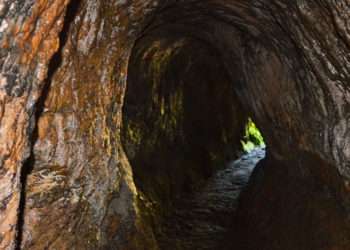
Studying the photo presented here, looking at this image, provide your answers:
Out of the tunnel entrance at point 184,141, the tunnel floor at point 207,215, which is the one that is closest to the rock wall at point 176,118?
the tunnel entrance at point 184,141

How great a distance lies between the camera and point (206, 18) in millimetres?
6707

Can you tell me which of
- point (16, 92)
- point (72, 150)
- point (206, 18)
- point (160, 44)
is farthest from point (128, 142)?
point (16, 92)

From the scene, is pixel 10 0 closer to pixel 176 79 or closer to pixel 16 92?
pixel 16 92

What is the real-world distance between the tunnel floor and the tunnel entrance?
16 mm

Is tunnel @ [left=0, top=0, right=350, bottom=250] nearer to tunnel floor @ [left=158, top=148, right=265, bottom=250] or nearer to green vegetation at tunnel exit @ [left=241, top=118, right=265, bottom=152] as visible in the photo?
tunnel floor @ [left=158, top=148, right=265, bottom=250]

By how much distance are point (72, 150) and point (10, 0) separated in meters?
2.04

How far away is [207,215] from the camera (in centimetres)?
844

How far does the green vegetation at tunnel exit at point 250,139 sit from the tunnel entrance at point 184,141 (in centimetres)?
10

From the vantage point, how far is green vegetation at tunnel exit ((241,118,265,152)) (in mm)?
12836

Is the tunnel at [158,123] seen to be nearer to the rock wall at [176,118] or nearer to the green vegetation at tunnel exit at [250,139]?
the rock wall at [176,118]

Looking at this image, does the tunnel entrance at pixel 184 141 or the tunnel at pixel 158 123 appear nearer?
the tunnel at pixel 158 123

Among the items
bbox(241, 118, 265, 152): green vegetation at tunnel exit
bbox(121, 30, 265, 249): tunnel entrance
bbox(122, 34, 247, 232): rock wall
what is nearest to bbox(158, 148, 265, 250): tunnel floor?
bbox(121, 30, 265, 249): tunnel entrance

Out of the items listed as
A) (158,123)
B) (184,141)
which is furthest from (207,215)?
(184,141)

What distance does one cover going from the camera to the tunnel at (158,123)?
2.27 m
